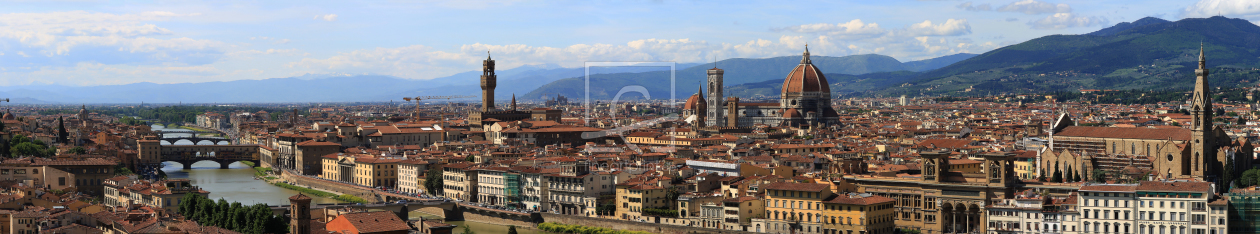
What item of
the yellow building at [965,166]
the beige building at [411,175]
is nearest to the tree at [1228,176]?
the yellow building at [965,166]

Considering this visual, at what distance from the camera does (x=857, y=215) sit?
1014 inches

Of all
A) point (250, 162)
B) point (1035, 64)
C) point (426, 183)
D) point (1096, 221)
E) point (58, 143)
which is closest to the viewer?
point (1096, 221)

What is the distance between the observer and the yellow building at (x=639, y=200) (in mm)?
29766

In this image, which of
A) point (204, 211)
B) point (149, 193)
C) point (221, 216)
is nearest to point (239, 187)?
point (149, 193)

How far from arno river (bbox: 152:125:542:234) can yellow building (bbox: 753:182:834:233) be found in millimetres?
6144

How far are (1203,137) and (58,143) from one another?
45231 mm

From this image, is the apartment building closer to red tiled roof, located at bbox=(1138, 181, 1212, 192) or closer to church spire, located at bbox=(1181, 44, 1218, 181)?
red tiled roof, located at bbox=(1138, 181, 1212, 192)

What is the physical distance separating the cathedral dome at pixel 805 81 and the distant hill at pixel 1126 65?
82.6 metres

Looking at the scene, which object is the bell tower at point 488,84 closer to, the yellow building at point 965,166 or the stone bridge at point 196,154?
the stone bridge at point 196,154

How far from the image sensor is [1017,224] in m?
24.5

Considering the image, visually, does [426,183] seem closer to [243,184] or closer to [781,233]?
[243,184]

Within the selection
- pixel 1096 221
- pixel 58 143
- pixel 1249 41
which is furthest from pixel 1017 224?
pixel 1249 41

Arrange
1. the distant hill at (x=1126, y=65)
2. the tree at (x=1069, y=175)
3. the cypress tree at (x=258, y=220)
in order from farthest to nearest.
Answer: the distant hill at (x=1126, y=65) < the tree at (x=1069, y=175) < the cypress tree at (x=258, y=220)

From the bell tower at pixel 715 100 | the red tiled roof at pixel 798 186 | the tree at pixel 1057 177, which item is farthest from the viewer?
the bell tower at pixel 715 100
